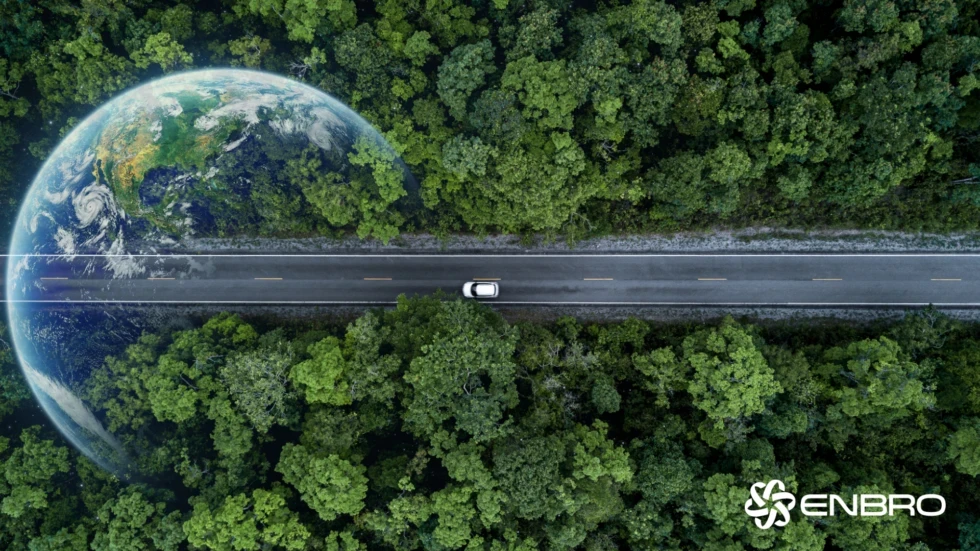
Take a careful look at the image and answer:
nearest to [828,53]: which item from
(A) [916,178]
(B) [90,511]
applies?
(A) [916,178]

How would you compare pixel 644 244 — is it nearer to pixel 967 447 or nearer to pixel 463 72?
pixel 463 72

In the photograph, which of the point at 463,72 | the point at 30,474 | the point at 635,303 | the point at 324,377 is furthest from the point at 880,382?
the point at 30,474

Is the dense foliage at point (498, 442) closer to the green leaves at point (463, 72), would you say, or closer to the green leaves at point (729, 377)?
the green leaves at point (729, 377)

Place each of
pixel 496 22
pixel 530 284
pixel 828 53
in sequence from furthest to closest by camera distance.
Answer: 1. pixel 530 284
2. pixel 496 22
3. pixel 828 53

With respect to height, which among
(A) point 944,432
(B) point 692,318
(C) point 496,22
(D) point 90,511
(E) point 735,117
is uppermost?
(C) point 496,22

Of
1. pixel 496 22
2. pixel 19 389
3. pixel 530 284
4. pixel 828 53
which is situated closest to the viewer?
pixel 828 53

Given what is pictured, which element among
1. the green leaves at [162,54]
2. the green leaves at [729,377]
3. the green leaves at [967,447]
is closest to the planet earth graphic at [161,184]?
the green leaves at [162,54]

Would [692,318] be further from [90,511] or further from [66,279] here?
[66,279]
